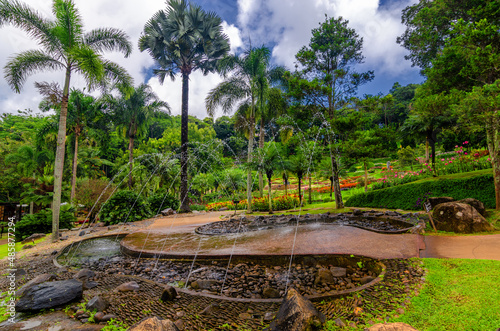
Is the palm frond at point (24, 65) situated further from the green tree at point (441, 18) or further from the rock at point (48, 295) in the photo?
the green tree at point (441, 18)

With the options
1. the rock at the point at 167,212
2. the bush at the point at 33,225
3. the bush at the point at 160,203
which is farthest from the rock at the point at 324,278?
the bush at the point at 160,203

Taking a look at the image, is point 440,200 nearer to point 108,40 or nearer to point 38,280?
point 38,280

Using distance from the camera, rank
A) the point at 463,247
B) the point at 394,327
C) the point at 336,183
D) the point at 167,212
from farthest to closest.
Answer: the point at 167,212, the point at 336,183, the point at 463,247, the point at 394,327

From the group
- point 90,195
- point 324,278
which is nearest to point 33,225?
point 90,195

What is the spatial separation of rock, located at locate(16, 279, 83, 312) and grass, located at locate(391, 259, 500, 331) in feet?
15.5

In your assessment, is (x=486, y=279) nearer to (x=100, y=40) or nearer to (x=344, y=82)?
(x=344, y=82)

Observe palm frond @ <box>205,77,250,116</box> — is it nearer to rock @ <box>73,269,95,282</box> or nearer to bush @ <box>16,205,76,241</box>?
bush @ <box>16,205,76,241</box>

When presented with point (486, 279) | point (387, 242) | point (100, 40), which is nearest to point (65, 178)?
point (100, 40)

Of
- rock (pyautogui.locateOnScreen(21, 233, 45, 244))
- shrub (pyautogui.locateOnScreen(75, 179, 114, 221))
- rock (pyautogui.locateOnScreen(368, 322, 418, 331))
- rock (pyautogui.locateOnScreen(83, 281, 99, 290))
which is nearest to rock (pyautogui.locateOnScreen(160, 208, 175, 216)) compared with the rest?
shrub (pyautogui.locateOnScreen(75, 179, 114, 221))

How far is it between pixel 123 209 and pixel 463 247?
16.0 metres

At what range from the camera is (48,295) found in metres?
3.72

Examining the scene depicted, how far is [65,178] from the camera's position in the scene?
27.0 m

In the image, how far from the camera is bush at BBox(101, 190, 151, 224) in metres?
14.3

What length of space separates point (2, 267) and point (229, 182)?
2769 cm
